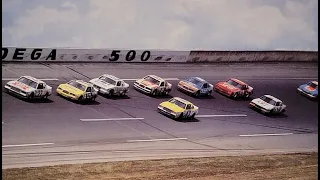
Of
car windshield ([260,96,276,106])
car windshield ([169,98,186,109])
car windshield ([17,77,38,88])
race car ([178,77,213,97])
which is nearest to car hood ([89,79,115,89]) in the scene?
car windshield ([17,77,38,88])

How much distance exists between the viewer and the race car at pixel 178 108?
19484 mm

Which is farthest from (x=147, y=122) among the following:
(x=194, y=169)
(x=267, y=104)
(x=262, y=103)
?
(x=267, y=104)

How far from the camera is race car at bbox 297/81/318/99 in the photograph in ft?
74.0

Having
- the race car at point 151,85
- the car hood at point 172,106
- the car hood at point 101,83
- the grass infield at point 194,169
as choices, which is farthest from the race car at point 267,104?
the car hood at point 101,83

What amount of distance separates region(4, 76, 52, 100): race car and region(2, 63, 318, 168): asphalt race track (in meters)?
0.21

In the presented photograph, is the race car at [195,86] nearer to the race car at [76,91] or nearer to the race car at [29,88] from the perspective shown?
the race car at [76,91]

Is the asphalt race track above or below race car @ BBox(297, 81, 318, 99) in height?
below

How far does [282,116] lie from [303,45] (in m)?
3.10

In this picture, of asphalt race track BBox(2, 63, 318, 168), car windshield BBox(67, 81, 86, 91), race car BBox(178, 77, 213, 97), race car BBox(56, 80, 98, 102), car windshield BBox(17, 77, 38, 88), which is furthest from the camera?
race car BBox(178, 77, 213, 97)

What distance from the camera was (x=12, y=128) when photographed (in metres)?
16.6

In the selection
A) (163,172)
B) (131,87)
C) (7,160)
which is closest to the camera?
(7,160)

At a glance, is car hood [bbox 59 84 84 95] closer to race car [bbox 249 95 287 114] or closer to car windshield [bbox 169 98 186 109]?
car windshield [bbox 169 98 186 109]

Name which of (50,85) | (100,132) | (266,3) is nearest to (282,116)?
(266,3)

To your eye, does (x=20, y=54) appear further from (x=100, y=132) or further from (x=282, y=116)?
(x=282, y=116)
